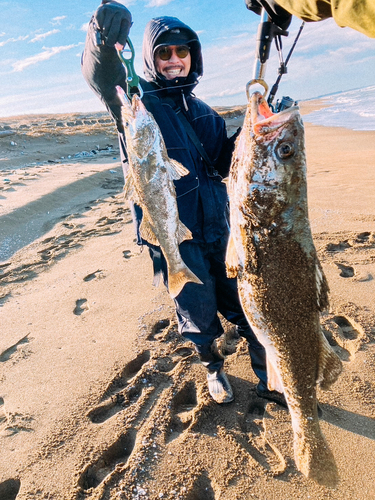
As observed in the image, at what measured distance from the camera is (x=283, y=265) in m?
1.99

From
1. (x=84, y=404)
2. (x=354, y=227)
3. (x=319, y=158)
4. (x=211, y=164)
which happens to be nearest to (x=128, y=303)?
(x=84, y=404)

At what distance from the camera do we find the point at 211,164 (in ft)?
10.8

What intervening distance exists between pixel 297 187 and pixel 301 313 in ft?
2.37

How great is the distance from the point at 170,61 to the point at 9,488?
3.79 meters

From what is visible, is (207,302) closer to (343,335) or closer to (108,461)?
(108,461)

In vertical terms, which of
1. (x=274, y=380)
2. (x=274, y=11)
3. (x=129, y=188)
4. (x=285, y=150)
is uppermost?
(x=274, y=11)

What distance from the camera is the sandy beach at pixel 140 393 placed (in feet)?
8.74

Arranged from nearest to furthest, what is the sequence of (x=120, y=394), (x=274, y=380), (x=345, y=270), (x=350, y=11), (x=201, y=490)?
(x=350, y=11), (x=274, y=380), (x=201, y=490), (x=120, y=394), (x=345, y=270)

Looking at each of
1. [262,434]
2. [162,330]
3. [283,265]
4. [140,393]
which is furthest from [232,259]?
[162,330]

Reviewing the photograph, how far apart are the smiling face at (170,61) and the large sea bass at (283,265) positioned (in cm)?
166

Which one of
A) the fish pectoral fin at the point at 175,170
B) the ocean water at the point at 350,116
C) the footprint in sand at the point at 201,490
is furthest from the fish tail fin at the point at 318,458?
the ocean water at the point at 350,116

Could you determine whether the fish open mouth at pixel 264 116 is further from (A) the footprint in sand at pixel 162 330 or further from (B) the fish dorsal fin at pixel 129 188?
(A) the footprint in sand at pixel 162 330

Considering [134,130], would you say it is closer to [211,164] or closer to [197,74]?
[211,164]

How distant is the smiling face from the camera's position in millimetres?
3227
